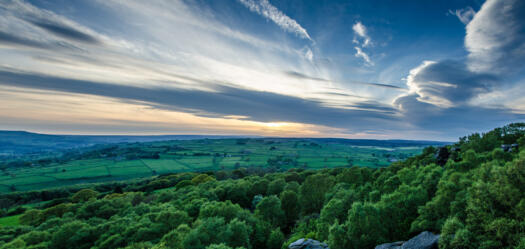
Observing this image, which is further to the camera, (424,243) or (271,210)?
(271,210)

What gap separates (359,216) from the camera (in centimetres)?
3475

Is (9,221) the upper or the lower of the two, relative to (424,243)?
lower

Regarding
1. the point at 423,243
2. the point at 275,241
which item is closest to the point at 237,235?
the point at 275,241

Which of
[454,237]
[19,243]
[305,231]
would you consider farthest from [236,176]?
[454,237]

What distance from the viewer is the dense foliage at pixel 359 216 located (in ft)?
84.9

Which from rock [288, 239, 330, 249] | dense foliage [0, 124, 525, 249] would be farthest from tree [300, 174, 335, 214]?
rock [288, 239, 330, 249]

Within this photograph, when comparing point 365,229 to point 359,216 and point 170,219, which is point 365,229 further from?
point 170,219

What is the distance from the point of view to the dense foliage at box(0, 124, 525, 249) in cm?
2588

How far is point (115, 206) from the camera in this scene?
82812 millimetres

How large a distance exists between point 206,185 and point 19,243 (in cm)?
6540

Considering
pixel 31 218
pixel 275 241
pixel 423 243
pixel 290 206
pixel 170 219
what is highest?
pixel 423 243

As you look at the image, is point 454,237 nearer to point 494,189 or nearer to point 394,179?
point 494,189

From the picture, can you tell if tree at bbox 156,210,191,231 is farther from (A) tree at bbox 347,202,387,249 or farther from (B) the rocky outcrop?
(B) the rocky outcrop

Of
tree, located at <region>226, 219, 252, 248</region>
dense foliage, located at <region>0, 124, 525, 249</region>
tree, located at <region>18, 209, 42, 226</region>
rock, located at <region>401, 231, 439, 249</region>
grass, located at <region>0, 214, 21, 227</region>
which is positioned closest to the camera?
dense foliage, located at <region>0, 124, 525, 249</region>
